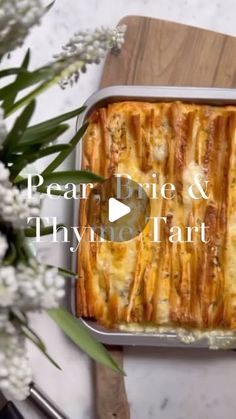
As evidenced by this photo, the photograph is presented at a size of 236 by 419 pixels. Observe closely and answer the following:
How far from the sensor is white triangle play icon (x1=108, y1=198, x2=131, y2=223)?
1053 millimetres

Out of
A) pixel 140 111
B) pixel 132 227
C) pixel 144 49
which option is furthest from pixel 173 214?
pixel 144 49

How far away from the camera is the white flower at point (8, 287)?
20.2 inches

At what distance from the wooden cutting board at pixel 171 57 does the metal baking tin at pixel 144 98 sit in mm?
64

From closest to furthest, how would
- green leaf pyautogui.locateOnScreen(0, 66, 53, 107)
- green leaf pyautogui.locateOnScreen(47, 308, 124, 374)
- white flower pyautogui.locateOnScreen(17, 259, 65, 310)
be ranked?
Answer: white flower pyautogui.locateOnScreen(17, 259, 65, 310)
green leaf pyautogui.locateOnScreen(0, 66, 53, 107)
green leaf pyautogui.locateOnScreen(47, 308, 124, 374)

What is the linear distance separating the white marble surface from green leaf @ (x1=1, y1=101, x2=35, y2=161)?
0.42m

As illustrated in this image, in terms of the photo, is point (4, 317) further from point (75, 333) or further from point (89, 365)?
point (89, 365)

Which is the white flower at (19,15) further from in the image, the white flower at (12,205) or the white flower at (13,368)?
the white flower at (13,368)

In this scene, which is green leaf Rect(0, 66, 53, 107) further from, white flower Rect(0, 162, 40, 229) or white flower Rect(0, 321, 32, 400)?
white flower Rect(0, 321, 32, 400)

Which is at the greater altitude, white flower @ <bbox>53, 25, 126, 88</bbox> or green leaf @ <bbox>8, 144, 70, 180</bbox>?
white flower @ <bbox>53, 25, 126, 88</bbox>

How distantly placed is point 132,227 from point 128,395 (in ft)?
0.99

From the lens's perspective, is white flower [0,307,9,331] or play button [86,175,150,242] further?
play button [86,175,150,242]

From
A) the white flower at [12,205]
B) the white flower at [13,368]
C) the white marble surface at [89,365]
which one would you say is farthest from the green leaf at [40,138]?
the white marble surface at [89,365]

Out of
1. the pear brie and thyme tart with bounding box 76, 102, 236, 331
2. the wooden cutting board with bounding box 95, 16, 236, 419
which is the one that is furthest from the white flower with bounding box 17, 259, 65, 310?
the wooden cutting board with bounding box 95, 16, 236, 419

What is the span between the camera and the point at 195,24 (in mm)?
1177
